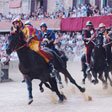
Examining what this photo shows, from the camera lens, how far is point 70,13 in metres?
37.7

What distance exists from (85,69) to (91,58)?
2147 mm

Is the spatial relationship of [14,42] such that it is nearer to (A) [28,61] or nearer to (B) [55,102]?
(A) [28,61]

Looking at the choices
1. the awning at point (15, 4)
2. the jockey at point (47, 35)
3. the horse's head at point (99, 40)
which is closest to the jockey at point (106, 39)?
the horse's head at point (99, 40)

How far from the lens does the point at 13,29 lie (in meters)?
11.6

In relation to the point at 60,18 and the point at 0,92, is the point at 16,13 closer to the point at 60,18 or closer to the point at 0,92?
the point at 60,18

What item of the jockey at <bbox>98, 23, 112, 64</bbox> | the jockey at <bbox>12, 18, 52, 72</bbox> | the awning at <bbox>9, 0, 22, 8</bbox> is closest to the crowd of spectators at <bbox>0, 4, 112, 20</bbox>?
the awning at <bbox>9, 0, 22, 8</bbox>

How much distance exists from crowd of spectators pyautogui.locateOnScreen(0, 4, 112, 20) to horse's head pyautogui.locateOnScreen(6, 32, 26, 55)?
22.8 metres

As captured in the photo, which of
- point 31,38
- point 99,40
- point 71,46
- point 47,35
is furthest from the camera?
point 71,46

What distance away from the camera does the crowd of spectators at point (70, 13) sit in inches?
1380

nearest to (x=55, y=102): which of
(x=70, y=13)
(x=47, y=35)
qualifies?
(x=47, y=35)

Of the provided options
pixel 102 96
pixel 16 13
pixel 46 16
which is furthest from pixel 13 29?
pixel 16 13

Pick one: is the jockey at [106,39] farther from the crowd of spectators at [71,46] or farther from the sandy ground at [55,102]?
the crowd of spectators at [71,46]

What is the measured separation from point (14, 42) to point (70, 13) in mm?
26528

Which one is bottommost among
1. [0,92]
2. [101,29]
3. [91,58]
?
[0,92]
